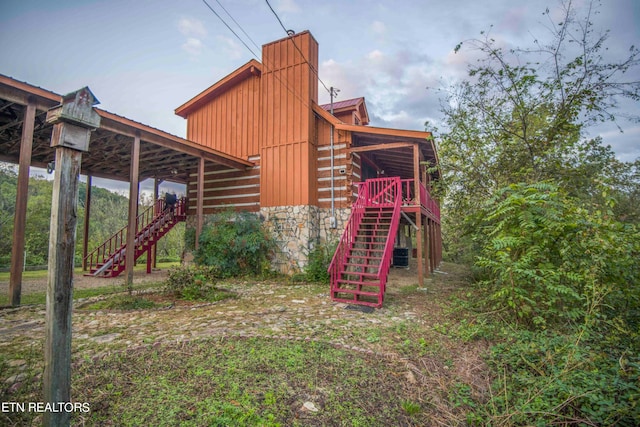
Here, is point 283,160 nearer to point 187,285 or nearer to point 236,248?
point 236,248

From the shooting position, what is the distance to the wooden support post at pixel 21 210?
5184mm

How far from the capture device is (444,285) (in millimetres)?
9211

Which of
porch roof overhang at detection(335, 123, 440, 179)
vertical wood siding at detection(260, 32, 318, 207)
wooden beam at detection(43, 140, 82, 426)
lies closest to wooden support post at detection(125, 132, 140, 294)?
vertical wood siding at detection(260, 32, 318, 207)

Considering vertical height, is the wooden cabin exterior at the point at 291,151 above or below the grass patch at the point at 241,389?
above

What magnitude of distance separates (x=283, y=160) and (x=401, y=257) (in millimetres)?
8093

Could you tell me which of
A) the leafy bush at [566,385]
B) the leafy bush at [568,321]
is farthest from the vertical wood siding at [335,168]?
the leafy bush at [566,385]

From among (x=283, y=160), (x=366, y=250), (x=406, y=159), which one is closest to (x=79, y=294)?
(x=283, y=160)

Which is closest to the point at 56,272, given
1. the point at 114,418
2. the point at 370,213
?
the point at 114,418

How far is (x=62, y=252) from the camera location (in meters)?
2.14

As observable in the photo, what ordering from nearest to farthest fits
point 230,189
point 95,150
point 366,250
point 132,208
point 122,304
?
point 122,304 → point 366,250 → point 132,208 → point 95,150 → point 230,189

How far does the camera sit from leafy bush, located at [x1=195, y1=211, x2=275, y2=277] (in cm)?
994

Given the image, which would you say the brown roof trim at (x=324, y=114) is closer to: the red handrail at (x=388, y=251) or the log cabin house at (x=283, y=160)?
the log cabin house at (x=283, y=160)

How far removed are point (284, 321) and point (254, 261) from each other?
18.5 ft

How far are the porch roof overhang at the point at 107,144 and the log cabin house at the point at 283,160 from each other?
4cm
